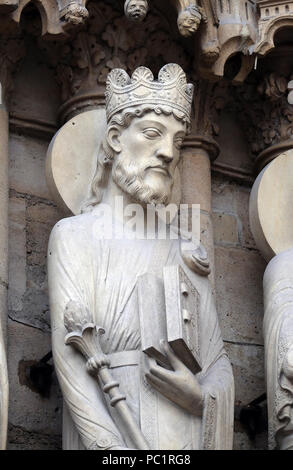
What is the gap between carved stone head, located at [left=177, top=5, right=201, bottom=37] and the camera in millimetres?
8234

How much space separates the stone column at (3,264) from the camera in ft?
24.1

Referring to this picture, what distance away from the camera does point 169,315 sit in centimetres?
748

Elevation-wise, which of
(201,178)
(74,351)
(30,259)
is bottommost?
(74,351)

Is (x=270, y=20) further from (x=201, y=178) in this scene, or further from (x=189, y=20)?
(x=201, y=178)

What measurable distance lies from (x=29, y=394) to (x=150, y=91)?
1.20 meters

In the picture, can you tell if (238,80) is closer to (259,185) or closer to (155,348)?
(259,185)

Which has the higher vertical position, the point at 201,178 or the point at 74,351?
the point at 201,178

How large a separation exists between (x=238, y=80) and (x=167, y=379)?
1602 millimetres

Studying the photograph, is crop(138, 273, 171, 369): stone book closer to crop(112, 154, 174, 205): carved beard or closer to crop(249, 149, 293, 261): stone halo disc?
crop(112, 154, 174, 205): carved beard

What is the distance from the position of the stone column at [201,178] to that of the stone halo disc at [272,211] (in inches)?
7.3

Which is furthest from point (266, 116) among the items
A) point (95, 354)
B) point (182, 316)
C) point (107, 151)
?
point (95, 354)

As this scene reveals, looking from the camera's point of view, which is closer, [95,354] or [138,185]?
[95,354]

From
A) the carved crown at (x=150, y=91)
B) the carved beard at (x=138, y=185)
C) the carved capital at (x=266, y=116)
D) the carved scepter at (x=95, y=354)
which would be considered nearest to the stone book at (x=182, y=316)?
the carved scepter at (x=95, y=354)
